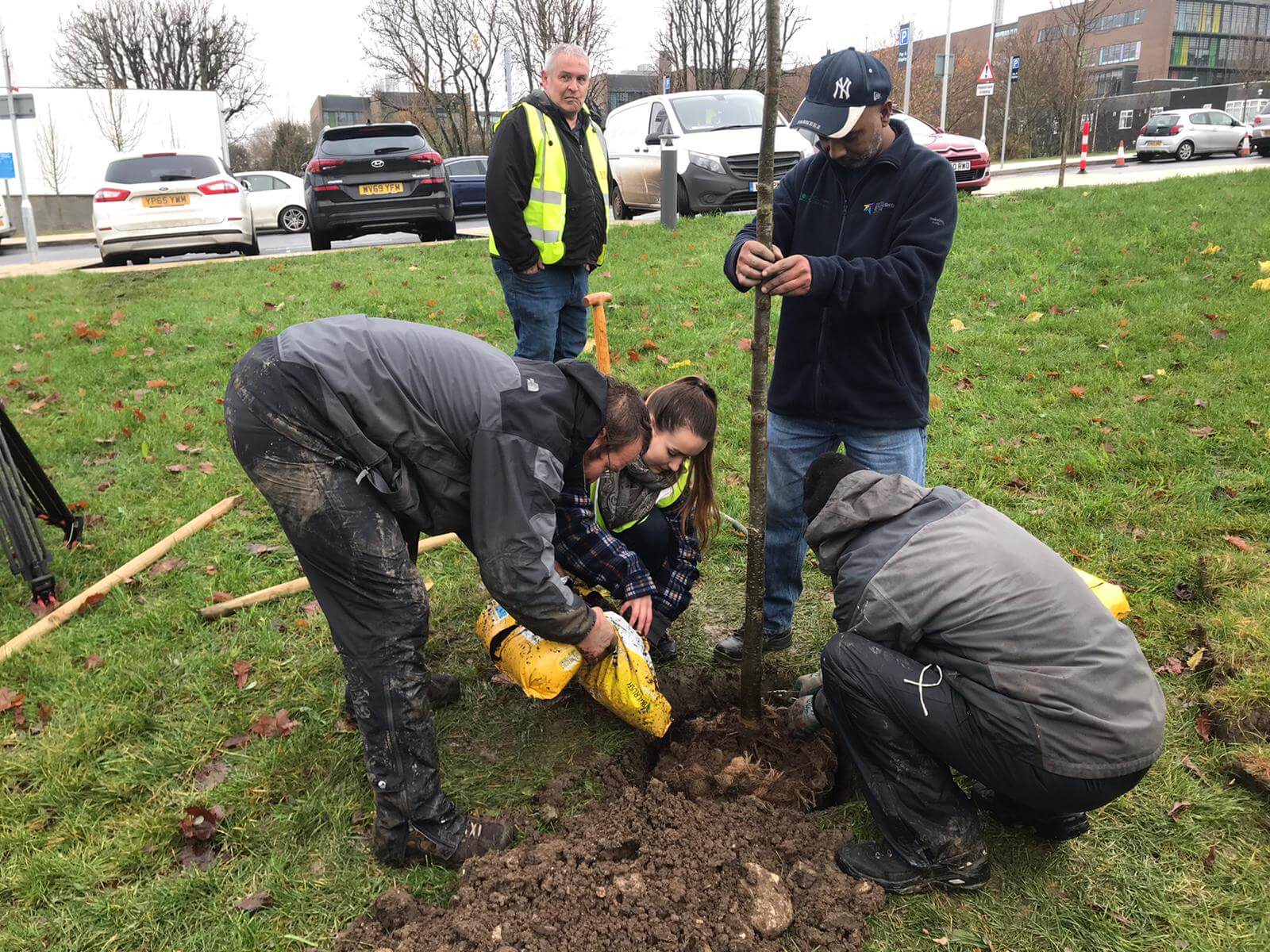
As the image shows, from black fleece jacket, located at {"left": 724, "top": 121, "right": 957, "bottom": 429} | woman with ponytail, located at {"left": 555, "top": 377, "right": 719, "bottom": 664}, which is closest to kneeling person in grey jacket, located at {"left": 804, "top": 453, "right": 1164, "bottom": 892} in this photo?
black fleece jacket, located at {"left": 724, "top": 121, "right": 957, "bottom": 429}

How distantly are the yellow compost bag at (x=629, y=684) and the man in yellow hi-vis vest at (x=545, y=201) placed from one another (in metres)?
2.55

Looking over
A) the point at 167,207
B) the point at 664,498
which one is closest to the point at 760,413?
the point at 664,498

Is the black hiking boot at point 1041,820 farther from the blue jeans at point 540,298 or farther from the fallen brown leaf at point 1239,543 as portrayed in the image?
the blue jeans at point 540,298

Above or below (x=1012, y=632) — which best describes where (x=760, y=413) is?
above

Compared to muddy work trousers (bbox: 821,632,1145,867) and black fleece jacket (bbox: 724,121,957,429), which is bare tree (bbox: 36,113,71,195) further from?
muddy work trousers (bbox: 821,632,1145,867)

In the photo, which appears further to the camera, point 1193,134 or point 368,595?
point 1193,134

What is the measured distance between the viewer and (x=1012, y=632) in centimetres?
217

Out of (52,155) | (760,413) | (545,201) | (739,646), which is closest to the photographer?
(760,413)

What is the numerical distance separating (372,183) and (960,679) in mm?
10334

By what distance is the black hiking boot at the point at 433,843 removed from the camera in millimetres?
2570

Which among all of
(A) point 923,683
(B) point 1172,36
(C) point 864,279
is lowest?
(A) point 923,683

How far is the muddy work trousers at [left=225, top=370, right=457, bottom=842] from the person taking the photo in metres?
2.29

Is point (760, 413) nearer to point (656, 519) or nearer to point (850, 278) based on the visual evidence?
point (850, 278)

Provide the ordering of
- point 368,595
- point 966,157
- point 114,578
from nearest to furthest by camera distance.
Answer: point 368,595, point 114,578, point 966,157
